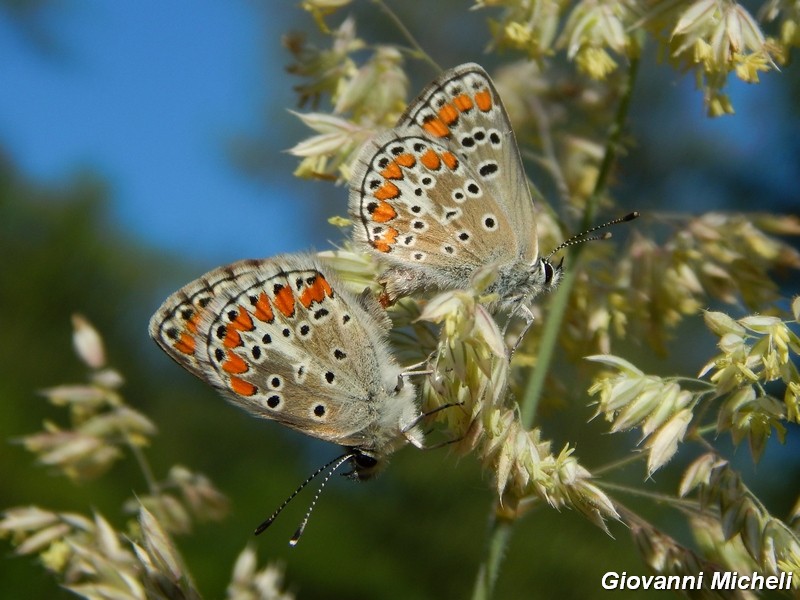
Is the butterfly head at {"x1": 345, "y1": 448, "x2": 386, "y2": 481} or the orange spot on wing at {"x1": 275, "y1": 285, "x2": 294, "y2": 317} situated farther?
the butterfly head at {"x1": 345, "y1": 448, "x2": 386, "y2": 481}

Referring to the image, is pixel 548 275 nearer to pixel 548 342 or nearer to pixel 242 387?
pixel 548 342

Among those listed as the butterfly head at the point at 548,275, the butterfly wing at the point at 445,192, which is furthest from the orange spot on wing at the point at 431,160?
the butterfly head at the point at 548,275

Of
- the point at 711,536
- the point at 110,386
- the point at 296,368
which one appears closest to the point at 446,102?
the point at 296,368

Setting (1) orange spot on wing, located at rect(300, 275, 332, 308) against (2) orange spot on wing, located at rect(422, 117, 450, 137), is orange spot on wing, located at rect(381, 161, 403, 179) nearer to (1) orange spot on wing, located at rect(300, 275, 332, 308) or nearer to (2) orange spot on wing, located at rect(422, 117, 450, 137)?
(2) orange spot on wing, located at rect(422, 117, 450, 137)

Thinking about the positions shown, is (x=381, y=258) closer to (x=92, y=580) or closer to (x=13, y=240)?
(x=92, y=580)

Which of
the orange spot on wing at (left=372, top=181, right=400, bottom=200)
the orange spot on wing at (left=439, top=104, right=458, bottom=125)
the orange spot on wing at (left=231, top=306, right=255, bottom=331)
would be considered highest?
the orange spot on wing at (left=439, top=104, right=458, bottom=125)

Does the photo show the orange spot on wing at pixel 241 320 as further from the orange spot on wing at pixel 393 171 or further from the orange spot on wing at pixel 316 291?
the orange spot on wing at pixel 393 171

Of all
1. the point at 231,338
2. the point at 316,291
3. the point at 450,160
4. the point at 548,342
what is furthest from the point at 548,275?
the point at 231,338

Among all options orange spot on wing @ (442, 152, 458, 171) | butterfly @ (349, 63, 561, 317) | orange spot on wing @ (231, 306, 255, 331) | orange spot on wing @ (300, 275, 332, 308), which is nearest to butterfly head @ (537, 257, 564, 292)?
butterfly @ (349, 63, 561, 317)
